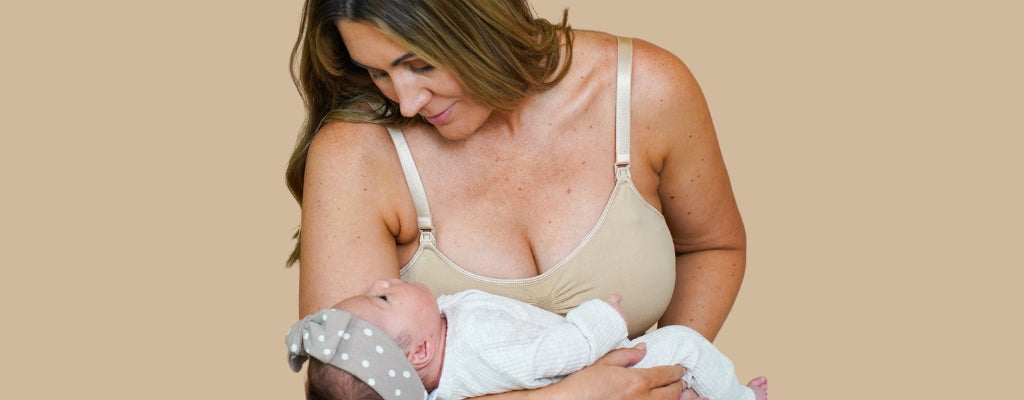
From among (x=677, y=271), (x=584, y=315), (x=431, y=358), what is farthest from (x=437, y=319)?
(x=677, y=271)

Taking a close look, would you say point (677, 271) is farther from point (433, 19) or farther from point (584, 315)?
point (433, 19)

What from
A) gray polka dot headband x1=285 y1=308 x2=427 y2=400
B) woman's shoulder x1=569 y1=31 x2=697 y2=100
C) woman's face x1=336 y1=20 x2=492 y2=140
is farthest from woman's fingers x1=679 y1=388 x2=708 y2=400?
woman's face x1=336 y1=20 x2=492 y2=140

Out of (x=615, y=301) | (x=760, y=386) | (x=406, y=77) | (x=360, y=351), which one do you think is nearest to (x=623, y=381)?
(x=615, y=301)

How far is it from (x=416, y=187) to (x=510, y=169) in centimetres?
31

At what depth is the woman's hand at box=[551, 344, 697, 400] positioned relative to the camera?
14.6 feet

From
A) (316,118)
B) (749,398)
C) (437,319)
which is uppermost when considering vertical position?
(316,118)

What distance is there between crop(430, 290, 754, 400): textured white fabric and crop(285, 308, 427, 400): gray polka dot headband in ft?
0.50

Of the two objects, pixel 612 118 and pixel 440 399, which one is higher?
pixel 612 118

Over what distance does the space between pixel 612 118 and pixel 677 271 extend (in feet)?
2.52

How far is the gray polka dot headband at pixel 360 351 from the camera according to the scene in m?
4.24

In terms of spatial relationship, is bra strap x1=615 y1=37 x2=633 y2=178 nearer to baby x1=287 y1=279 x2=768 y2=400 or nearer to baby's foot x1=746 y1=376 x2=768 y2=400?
baby x1=287 y1=279 x2=768 y2=400

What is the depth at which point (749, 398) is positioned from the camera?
4.88 meters

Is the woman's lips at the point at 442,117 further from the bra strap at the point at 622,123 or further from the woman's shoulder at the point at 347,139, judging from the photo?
the bra strap at the point at 622,123

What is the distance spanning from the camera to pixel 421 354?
14.5 feet
